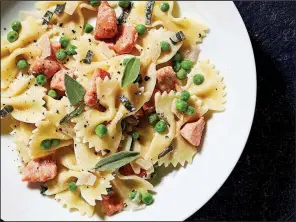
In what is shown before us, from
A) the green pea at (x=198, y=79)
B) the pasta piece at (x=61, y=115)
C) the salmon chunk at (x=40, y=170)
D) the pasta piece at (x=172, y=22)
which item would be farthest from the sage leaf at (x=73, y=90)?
the green pea at (x=198, y=79)

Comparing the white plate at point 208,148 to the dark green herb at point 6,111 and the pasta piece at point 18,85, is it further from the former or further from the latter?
the pasta piece at point 18,85

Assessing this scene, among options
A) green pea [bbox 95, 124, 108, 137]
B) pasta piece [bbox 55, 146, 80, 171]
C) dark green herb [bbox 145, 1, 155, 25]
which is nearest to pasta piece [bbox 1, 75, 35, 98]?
pasta piece [bbox 55, 146, 80, 171]

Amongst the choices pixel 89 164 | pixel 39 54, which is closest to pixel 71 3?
pixel 39 54

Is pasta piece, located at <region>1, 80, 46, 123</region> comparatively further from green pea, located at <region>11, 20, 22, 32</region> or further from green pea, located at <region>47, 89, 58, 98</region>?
green pea, located at <region>11, 20, 22, 32</region>

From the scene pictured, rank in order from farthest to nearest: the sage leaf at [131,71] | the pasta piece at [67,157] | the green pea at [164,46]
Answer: the pasta piece at [67,157], the green pea at [164,46], the sage leaf at [131,71]

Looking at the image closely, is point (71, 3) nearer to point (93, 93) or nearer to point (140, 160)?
point (93, 93)

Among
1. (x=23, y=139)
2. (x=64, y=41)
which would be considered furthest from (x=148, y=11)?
(x=23, y=139)
